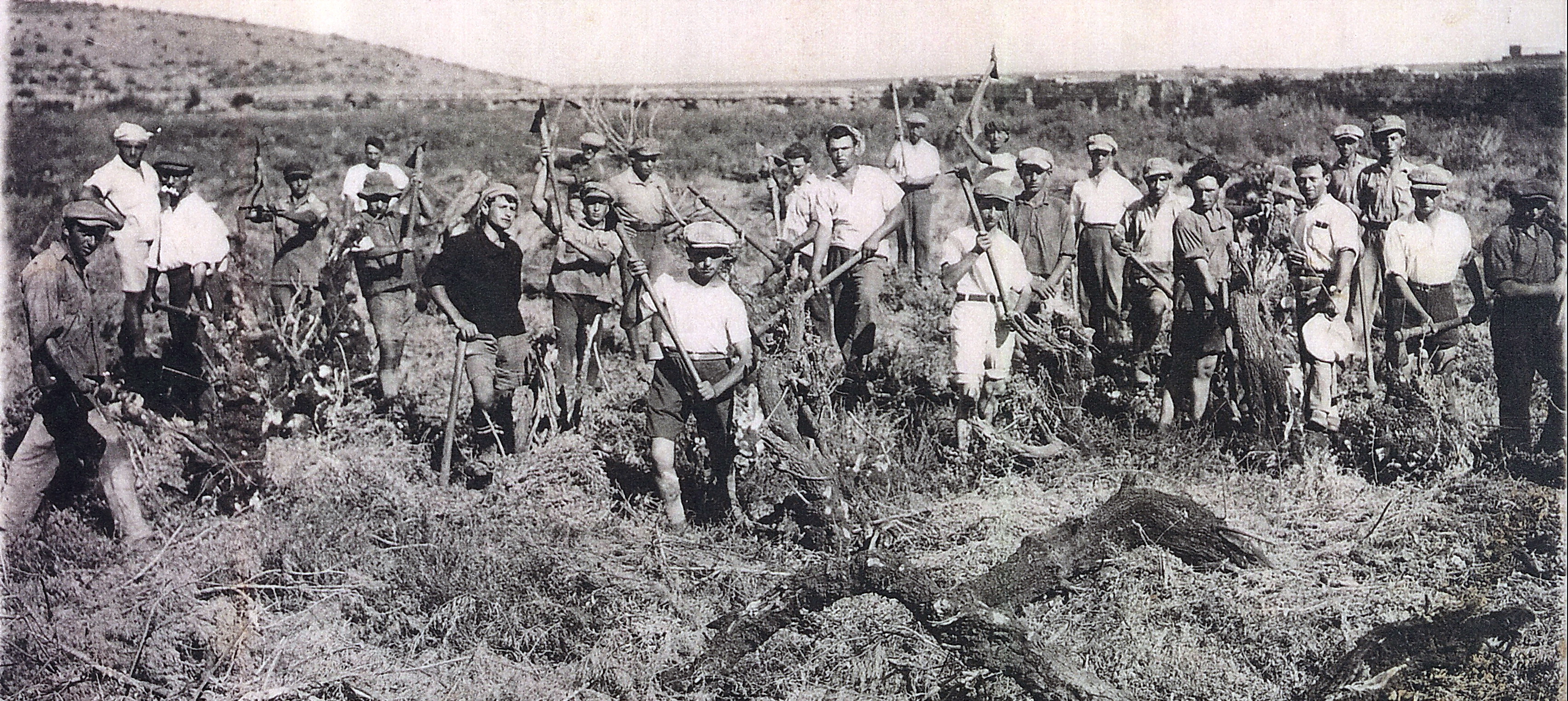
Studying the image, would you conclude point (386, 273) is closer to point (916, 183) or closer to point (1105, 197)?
point (916, 183)

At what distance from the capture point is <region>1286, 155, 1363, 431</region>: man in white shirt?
6.13 metres

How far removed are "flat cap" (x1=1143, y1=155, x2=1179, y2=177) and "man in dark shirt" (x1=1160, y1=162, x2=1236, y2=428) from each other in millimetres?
137

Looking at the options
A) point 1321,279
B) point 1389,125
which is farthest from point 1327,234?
point 1389,125

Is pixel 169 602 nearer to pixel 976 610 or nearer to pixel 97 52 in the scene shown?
pixel 97 52

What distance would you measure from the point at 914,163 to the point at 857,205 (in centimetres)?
48

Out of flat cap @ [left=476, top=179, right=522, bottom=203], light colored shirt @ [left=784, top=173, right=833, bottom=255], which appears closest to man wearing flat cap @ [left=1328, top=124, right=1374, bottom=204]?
light colored shirt @ [left=784, top=173, right=833, bottom=255]

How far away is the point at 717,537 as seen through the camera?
19.6 feet

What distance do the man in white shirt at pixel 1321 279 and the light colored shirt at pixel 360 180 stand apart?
5.29m

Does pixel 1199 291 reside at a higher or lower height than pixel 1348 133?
lower

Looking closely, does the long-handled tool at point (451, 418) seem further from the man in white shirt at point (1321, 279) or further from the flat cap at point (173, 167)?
the man in white shirt at point (1321, 279)

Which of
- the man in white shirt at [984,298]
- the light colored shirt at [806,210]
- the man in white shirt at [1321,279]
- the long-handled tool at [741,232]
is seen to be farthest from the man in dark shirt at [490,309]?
the man in white shirt at [1321,279]

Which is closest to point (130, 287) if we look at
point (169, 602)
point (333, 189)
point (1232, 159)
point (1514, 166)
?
point (333, 189)

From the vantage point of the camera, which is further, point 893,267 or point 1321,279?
point 893,267

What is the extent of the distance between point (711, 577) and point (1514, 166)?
5217 millimetres
